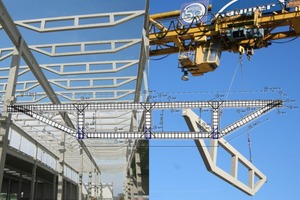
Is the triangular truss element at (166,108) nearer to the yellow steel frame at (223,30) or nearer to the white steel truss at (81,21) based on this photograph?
the white steel truss at (81,21)

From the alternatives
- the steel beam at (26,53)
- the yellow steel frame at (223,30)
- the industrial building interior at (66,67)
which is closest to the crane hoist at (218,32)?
the yellow steel frame at (223,30)

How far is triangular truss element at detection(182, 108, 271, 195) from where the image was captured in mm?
17438

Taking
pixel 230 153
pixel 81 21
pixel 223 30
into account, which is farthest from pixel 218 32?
pixel 81 21

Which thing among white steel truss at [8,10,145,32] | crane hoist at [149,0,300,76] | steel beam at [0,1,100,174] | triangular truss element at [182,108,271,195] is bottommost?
triangular truss element at [182,108,271,195]

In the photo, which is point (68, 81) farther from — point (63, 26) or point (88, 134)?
point (63, 26)

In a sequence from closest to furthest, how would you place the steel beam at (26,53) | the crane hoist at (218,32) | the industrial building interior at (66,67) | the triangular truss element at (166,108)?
1. the steel beam at (26,53)
2. the industrial building interior at (66,67)
3. the triangular truss element at (166,108)
4. the crane hoist at (218,32)

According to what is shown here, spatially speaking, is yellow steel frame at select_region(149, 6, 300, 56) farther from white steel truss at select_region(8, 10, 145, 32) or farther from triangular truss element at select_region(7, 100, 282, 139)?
white steel truss at select_region(8, 10, 145, 32)

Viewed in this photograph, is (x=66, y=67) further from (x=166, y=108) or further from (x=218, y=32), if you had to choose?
(x=218, y=32)

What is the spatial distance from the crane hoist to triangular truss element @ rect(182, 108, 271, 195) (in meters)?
4.89

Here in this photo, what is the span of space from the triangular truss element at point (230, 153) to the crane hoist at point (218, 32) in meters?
4.89

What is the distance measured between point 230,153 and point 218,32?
637 centimetres

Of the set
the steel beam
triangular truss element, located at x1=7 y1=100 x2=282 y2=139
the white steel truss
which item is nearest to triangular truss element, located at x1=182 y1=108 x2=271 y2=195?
triangular truss element, located at x1=7 y1=100 x2=282 y2=139

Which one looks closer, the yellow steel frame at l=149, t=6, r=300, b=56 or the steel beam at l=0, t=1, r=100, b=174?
the steel beam at l=0, t=1, r=100, b=174

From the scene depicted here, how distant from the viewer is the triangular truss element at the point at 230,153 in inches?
Result: 687
